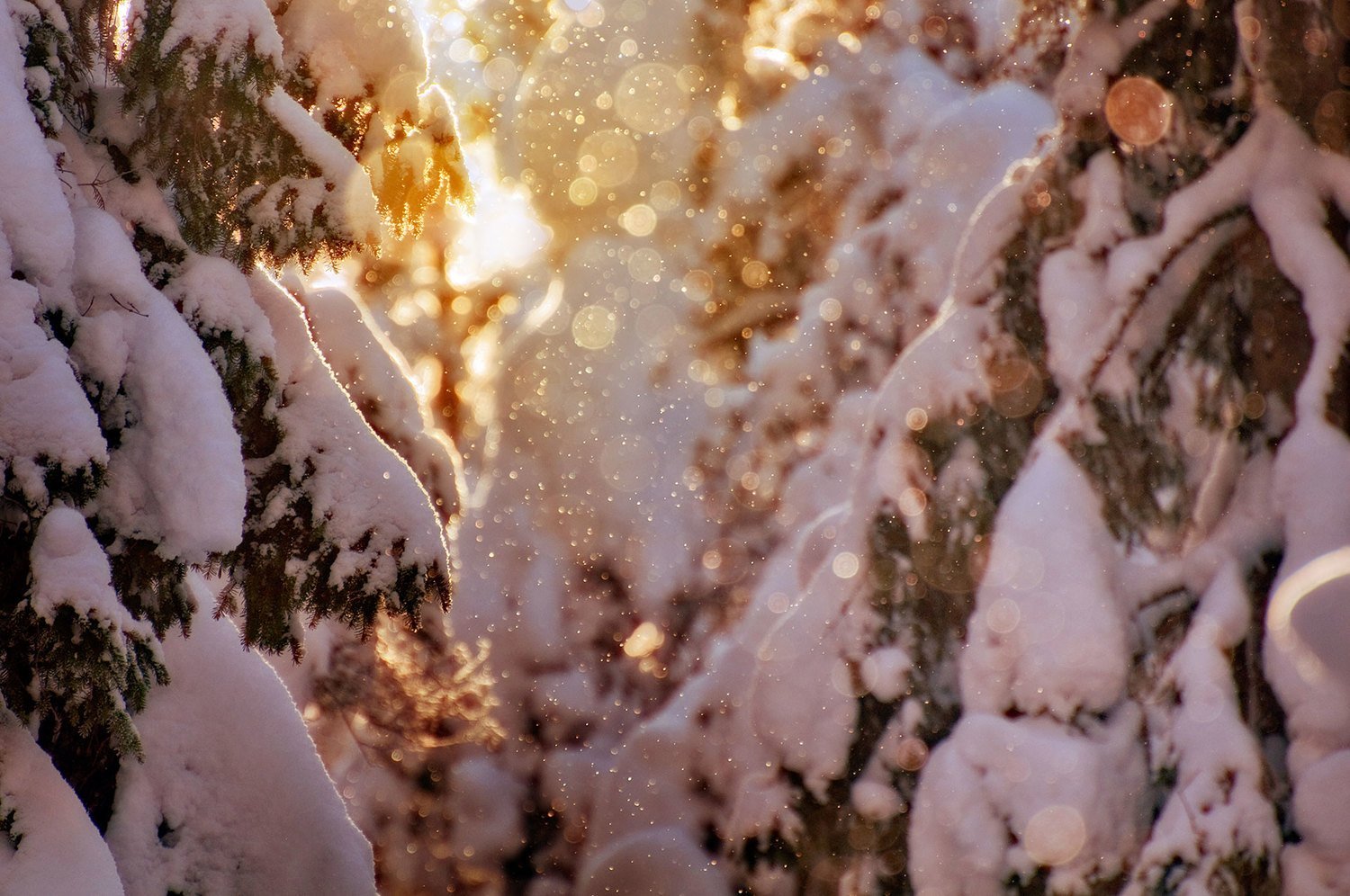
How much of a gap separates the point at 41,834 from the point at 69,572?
0.72 m

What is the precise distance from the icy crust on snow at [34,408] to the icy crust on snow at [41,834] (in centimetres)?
75

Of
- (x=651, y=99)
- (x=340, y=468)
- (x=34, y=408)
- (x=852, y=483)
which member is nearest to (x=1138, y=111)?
(x=852, y=483)

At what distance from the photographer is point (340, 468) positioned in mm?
3111

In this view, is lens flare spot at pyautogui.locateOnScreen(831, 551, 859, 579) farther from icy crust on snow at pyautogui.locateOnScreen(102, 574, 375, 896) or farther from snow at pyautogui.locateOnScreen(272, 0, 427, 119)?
snow at pyautogui.locateOnScreen(272, 0, 427, 119)

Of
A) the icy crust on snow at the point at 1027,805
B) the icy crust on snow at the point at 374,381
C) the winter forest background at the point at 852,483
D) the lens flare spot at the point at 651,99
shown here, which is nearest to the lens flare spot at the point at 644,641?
the winter forest background at the point at 852,483

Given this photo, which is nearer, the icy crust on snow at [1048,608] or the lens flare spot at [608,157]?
the icy crust on snow at [1048,608]

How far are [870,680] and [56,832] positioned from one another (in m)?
3.15

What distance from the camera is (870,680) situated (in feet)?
14.6

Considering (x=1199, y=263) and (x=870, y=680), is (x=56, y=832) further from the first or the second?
(x=1199, y=263)

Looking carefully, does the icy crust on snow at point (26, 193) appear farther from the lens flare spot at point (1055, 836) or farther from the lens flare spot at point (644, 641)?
the lens flare spot at point (644, 641)

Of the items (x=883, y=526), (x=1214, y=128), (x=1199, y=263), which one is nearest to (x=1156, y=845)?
(x=883, y=526)

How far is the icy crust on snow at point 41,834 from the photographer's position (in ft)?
7.59

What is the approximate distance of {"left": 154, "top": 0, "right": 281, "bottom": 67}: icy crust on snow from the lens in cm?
262

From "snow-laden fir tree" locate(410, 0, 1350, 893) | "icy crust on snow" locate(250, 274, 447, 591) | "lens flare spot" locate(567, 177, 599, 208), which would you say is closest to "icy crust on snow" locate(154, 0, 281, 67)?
"icy crust on snow" locate(250, 274, 447, 591)
